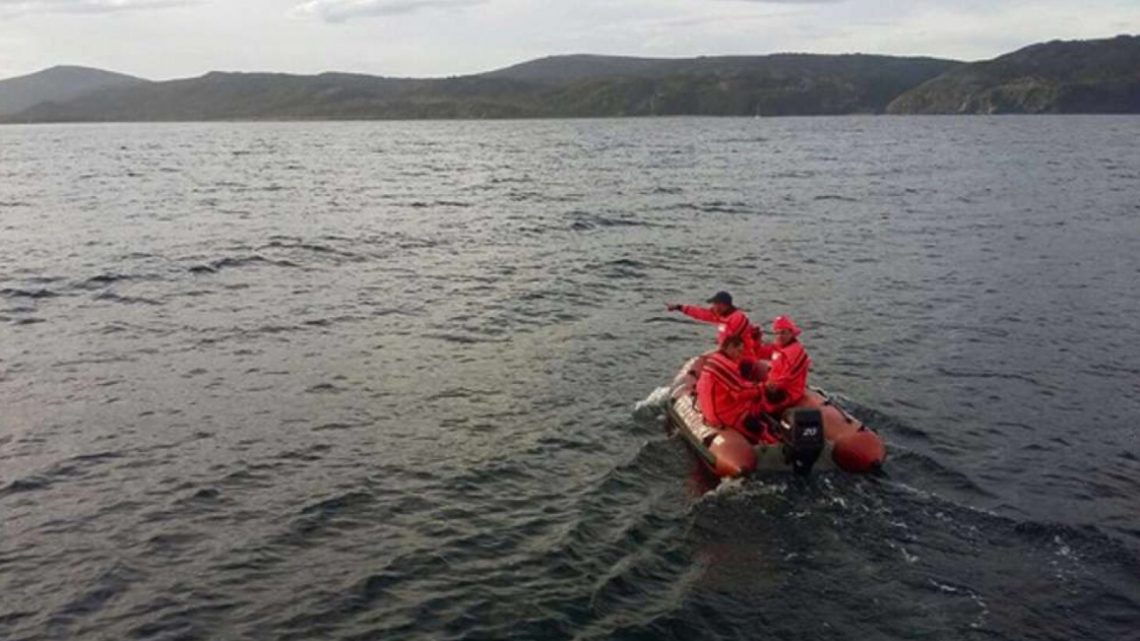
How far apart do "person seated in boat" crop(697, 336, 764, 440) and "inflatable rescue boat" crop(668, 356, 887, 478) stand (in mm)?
182

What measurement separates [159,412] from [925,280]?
22818mm

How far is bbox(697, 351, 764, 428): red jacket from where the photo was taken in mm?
16250

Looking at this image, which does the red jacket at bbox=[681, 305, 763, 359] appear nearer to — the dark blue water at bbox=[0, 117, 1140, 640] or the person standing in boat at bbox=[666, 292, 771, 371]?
the person standing in boat at bbox=[666, 292, 771, 371]

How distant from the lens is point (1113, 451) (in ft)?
54.9

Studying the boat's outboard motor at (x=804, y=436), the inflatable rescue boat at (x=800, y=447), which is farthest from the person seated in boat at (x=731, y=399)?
the boat's outboard motor at (x=804, y=436)

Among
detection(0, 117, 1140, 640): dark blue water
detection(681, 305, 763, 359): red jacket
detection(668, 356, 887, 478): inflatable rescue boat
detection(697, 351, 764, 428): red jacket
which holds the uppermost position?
detection(681, 305, 763, 359): red jacket

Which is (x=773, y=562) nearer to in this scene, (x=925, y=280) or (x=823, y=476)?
(x=823, y=476)

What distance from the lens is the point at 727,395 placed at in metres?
16.4

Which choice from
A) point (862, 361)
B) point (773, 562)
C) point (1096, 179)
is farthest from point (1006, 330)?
point (1096, 179)

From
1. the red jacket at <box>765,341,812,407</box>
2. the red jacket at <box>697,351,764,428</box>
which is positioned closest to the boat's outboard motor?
the red jacket at <box>765,341,812,407</box>

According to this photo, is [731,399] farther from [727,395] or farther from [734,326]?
[734,326]

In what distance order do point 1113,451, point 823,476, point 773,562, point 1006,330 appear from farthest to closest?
1. point 1006,330
2. point 1113,451
3. point 823,476
4. point 773,562

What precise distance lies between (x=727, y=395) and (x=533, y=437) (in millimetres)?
3516

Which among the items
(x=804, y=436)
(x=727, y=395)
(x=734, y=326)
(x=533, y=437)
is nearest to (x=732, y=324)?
(x=734, y=326)
